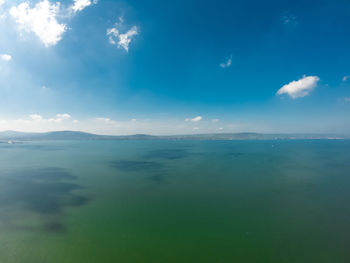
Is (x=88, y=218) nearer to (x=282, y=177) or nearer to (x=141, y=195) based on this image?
(x=141, y=195)

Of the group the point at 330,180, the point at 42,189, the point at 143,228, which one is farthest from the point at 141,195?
the point at 330,180

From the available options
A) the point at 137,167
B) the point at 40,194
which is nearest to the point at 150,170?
the point at 137,167

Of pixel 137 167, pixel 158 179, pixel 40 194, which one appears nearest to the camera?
pixel 40 194

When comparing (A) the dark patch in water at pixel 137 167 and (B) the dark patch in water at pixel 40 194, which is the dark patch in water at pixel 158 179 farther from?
(B) the dark patch in water at pixel 40 194

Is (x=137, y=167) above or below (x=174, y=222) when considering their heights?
below

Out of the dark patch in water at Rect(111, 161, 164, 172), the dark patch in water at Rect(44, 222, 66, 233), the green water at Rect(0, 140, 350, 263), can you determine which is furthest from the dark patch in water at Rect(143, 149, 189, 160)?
the dark patch in water at Rect(44, 222, 66, 233)

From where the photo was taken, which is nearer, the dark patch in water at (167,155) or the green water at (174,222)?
the green water at (174,222)

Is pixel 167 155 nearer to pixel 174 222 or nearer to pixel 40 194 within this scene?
pixel 40 194

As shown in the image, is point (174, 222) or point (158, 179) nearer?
point (174, 222)

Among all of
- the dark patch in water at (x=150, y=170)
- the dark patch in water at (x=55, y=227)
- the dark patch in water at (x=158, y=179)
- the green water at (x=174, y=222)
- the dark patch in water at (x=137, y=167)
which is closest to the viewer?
the green water at (x=174, y=222)

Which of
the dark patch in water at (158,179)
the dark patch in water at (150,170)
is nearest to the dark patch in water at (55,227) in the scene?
the dark patch in water at (158,179)
